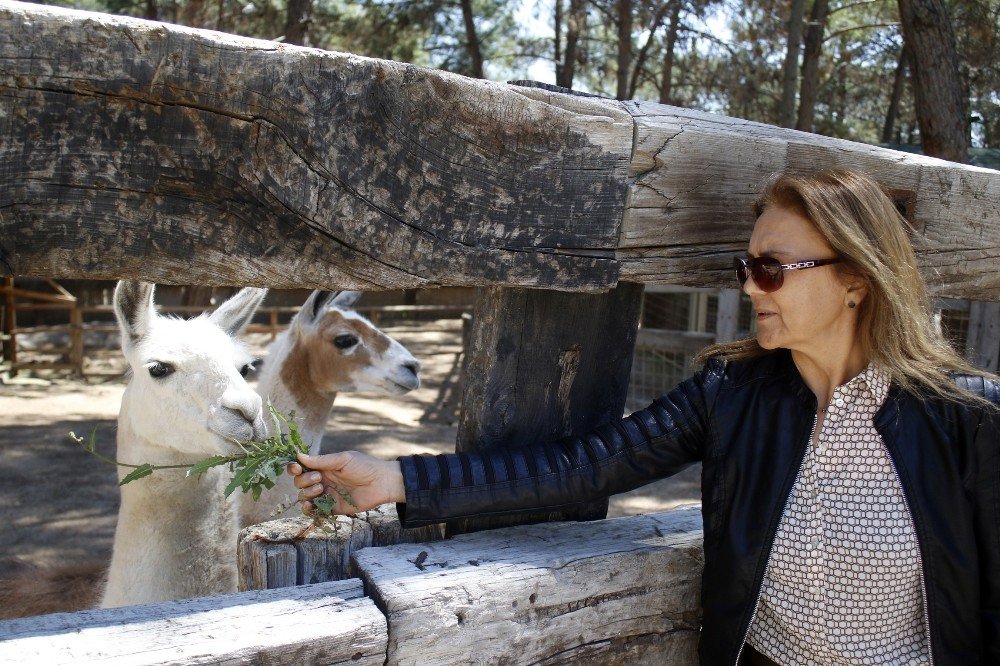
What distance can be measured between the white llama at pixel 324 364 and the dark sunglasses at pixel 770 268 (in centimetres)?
263

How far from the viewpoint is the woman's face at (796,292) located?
164 centimetres

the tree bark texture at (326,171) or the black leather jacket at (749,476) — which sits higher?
the tree bark texture at (326,171)

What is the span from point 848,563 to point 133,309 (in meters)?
2.05

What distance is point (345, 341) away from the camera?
4.39 metres

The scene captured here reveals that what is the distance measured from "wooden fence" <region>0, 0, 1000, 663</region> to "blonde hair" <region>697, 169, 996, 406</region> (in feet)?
0.71

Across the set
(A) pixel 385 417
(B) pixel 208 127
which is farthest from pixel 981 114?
(B) pixel 208 127

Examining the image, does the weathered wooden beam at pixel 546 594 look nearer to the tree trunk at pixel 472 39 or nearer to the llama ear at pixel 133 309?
the llama ear at pixel 133 309

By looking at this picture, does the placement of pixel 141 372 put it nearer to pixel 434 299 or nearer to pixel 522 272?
pixel 522 272

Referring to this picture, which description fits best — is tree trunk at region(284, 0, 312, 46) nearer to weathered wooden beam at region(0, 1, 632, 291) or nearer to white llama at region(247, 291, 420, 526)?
white llama at region(247, 291, 420, 526)

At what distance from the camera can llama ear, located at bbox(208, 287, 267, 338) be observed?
2.91 m

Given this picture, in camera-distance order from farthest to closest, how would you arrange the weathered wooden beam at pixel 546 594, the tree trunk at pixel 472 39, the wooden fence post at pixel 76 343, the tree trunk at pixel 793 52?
the tree trunk at pixel 472 39
the wooden fence post at pixel 76 343
the tree trunk at pixel 793 52
the weathered wooden beam at pixel 546 594

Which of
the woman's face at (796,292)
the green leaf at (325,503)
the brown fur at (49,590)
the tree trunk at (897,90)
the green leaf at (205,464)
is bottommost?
the brown fur at (49,590)

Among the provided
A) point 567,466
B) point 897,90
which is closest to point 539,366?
point 567,466

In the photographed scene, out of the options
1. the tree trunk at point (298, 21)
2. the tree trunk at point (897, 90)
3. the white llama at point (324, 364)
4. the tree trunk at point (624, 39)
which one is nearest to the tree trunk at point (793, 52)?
the tree trunk at point (624, 39)
